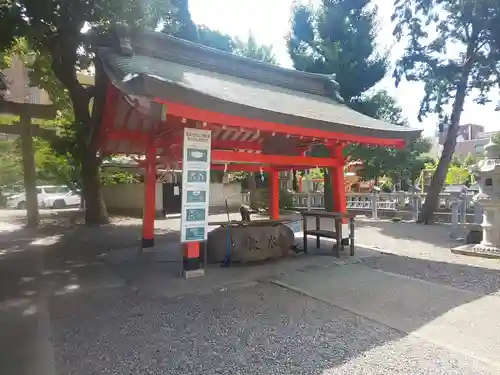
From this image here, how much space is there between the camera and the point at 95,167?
1134cm

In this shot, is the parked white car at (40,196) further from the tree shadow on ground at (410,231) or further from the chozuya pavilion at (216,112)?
the tree shadow on ground at (410,231)

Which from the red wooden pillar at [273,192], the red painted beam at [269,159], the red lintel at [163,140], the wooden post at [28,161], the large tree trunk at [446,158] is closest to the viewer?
the red painted beam at [269,159]

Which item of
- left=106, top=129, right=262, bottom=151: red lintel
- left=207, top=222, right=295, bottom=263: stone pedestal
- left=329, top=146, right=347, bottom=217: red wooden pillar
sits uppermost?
left=106, top=129, right=262, bottom=151: red lintel

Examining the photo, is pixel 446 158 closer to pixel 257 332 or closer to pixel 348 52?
pixel 348 52

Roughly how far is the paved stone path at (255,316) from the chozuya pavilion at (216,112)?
3.88 feet

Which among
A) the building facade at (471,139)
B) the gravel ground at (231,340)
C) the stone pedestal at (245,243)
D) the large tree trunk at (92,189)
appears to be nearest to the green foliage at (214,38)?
the large tree trunk at (92,189)

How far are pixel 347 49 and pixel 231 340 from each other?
1196cm

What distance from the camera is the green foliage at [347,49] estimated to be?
40.5ft

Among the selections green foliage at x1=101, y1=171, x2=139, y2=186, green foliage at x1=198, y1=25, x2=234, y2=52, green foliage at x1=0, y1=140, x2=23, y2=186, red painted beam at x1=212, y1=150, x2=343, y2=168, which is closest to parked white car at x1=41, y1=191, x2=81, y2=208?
green foliage at x1=0, y1=140, x2=23, y2=186

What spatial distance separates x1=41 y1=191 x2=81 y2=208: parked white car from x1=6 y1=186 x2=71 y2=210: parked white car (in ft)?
0.58

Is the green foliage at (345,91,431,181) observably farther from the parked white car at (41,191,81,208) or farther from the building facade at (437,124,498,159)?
the building facade at (437,124,498,159)

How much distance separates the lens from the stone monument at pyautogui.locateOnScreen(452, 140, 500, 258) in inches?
251

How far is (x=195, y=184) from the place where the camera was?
15.9 feet

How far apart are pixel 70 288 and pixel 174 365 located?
2.85m
